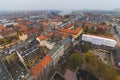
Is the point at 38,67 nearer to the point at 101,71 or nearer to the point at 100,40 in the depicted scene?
the point at 101,71

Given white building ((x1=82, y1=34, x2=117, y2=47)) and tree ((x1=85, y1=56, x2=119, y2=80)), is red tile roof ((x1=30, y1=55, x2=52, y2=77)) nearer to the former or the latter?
tree ((x1=85, y1=56, x2=119, y2=80))

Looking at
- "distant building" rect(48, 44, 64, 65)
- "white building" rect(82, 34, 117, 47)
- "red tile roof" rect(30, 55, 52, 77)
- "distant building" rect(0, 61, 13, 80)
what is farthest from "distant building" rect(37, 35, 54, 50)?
"distant building" rect(0, 61, 13, 80)

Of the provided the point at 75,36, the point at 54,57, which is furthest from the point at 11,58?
the point at 75,36

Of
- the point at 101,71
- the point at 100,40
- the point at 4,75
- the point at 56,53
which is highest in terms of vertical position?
the point at 4,75

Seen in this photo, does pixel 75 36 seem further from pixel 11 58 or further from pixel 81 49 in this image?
pixel 11 58

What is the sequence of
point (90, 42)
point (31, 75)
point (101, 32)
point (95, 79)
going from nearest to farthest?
point (95, 79) < point (31, 75) < point (90, 42) < point (101, 32)

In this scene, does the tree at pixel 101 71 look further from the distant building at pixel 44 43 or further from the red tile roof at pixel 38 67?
the distant building at pixel 44 43

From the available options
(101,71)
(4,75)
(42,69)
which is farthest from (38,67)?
(101,71)

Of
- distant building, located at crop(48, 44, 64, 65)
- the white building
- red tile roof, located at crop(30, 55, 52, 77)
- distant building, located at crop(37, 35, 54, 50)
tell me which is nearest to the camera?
red tile roof, located at crop(30, 55, 52, 77)

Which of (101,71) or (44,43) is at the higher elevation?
(44,43)

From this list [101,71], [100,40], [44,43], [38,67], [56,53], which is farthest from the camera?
[100,40]

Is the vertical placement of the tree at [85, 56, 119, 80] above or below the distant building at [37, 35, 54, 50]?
below
